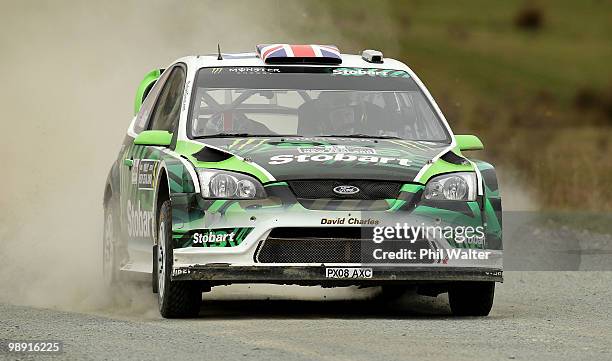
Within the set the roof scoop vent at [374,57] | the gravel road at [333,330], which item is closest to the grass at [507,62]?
the roof scoop vent at [374,57]

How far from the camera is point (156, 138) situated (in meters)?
11.9

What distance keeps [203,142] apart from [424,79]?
104 feet

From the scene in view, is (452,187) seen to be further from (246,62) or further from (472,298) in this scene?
(246,62)

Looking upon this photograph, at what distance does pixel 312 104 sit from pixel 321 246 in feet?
4.88

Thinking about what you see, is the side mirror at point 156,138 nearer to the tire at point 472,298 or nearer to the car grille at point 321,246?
the car grille at point 321,246

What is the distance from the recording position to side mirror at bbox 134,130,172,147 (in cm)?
1184

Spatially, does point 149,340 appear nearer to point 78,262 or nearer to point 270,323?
point 270,323

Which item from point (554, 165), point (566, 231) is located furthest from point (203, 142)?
point (554, 165)

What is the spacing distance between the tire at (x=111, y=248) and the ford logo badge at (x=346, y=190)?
2.64 meters

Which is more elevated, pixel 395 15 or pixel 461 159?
pixel 461 159

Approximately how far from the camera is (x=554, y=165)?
27359 millimetres

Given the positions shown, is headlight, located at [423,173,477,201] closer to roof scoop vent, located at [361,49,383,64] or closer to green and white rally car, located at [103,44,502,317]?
green and white rally car, located at [103,44,502,317]

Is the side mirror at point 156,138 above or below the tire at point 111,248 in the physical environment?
above

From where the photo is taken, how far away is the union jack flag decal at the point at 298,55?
12.6 meters
